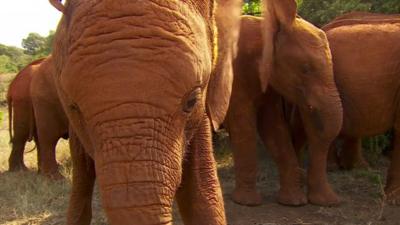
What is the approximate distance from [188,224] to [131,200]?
103 centimetres

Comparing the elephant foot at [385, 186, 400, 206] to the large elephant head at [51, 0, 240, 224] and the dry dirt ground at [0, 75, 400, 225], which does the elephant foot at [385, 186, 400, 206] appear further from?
the large elephant head at [51, 0, 240, 224]

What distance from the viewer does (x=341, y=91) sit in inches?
219

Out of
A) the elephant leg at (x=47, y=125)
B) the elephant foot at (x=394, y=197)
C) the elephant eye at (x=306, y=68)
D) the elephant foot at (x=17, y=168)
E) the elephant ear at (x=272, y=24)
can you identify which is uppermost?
the elephant ear at (x=272, y=24)

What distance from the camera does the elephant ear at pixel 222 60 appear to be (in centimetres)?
262

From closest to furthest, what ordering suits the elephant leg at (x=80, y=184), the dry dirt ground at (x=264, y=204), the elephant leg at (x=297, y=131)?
1. the elephant leg at (x=80, y=184)
2. the dry dirt ground at (x=264, y=204)
3. the elephant leg at (x=297, y=131)

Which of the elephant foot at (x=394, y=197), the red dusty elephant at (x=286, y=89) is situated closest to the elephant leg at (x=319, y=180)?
the red dusty elephant at (x=286, y=89)

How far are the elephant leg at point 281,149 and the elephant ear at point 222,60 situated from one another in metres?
2.64

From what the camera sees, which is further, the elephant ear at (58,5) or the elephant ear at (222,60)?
the elephant ear at (222,60)

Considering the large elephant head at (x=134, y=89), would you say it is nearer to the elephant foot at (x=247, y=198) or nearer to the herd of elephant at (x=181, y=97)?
the herd of elephant at (x=181, y=97)

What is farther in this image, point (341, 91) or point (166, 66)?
point (341, 91)

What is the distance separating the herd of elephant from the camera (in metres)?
1.82

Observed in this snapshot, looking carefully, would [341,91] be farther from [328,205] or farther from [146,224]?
[146,224]

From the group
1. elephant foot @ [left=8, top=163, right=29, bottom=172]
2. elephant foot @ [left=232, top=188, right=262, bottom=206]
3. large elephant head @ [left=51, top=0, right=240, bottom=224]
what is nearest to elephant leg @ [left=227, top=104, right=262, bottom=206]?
elephant foot @ [left=232, top=188, right=262, bottom=206]

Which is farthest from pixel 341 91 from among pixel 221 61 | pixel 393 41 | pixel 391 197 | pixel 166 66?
pixel 166 66
